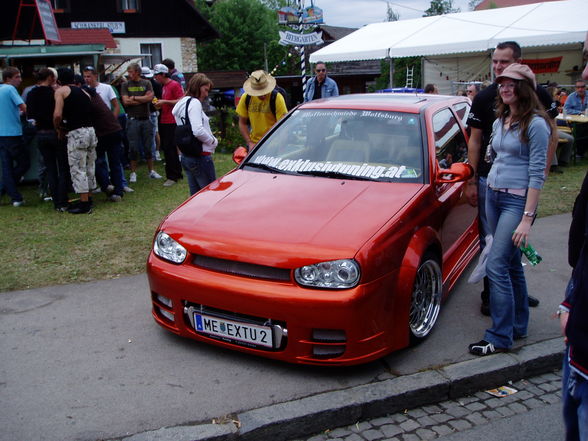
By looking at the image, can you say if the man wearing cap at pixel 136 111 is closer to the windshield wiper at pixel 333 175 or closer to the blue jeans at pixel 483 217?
the windshield wiper at pixel 333 175

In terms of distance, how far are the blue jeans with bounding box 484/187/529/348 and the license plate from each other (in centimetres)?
157

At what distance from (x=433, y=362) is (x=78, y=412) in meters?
2.22

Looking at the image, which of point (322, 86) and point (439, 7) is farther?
point (439, 7)

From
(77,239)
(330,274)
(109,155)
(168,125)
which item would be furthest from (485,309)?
(168,125)

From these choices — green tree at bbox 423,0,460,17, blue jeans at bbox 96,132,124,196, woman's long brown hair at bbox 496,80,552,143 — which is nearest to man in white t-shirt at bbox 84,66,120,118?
blue jeans at bbox 96,132,124,196

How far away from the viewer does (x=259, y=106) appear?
23.2 ft

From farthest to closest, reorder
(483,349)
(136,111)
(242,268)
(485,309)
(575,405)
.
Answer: (136,111) < (485,309) < (483,349) < (242,268) < (575,405)

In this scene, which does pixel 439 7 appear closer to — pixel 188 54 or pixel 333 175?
pixel 188 54

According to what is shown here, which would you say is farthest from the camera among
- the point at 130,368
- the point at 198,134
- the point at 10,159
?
the point at 10,159

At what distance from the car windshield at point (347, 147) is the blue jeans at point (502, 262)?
0.62 metres

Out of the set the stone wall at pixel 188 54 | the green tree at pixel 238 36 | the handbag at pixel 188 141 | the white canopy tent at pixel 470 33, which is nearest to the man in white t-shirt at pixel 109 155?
the handbag at pixel 188 141

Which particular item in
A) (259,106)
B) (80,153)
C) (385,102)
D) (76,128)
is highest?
(385,102)

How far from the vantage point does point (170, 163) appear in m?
10.1

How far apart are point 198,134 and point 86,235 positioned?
1.94 m
